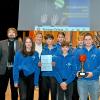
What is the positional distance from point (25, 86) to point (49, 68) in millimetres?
510

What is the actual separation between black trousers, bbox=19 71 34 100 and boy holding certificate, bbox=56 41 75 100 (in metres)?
0.48

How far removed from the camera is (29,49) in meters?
5.98

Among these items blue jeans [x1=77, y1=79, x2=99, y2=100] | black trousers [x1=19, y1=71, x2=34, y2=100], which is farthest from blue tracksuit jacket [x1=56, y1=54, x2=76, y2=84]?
black trousers [x1=19, y1=71, x2=34, y2=100]

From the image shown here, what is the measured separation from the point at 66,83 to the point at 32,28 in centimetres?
151

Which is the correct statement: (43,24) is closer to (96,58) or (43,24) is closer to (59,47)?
(59,47)

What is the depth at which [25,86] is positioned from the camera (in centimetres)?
596

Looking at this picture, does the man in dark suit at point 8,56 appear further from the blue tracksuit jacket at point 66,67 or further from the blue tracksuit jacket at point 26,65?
the blue tracksuit jacket at point 66,67

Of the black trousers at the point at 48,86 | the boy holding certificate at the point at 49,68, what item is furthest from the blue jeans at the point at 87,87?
the black trousers at the point at 48,86

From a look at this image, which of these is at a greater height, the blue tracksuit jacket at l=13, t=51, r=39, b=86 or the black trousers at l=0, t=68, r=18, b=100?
the blue tracksuit jacket at l=13, t=51, r=39, b=86

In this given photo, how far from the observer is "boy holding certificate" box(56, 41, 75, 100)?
5.84m

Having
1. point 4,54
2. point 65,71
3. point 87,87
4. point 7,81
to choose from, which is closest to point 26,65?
point 65,71

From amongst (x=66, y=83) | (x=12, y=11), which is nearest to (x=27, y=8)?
(x=66, y=83)

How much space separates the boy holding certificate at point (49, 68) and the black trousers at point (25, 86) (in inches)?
10.0

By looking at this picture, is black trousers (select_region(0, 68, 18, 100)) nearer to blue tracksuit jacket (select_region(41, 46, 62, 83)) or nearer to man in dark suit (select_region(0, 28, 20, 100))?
man in dark suit (select_region(0, 28, 20, 100))
